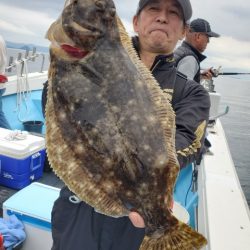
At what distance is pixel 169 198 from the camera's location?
1789mm

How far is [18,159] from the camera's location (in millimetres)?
4855

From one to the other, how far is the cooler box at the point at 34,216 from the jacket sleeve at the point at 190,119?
2.06m

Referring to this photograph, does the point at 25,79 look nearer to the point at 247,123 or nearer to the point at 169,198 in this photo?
the point at 169,198

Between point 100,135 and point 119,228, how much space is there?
924 millimetres

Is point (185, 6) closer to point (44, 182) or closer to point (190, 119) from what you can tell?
point (190, 119)

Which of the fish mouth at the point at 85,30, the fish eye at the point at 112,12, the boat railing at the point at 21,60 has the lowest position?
the boat railing at the point at 21,60

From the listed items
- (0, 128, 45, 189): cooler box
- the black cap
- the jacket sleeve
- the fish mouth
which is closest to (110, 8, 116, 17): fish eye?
the fish mouth

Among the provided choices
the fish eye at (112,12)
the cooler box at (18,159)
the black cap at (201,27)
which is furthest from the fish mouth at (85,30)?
the black cap at (201,27)

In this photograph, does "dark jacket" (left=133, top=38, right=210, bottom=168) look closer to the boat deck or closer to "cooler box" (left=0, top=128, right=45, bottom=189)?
"cooler box" (left=0, top=128, right=45, bottom=189)

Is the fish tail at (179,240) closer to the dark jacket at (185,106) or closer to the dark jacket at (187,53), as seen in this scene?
the dark jacket at (185,106)

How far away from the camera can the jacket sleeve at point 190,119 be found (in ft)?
6.60

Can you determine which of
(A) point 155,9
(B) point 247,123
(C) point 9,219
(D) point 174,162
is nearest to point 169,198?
(D) point 174,162

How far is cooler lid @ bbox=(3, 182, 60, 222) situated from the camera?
359 cm

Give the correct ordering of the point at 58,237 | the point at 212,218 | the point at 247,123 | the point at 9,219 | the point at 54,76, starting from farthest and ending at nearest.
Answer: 1. the point at 247,123
2. the point at 9,219
3. the point at 212,218
4. the point at 58,237
5. the point at 54,76
